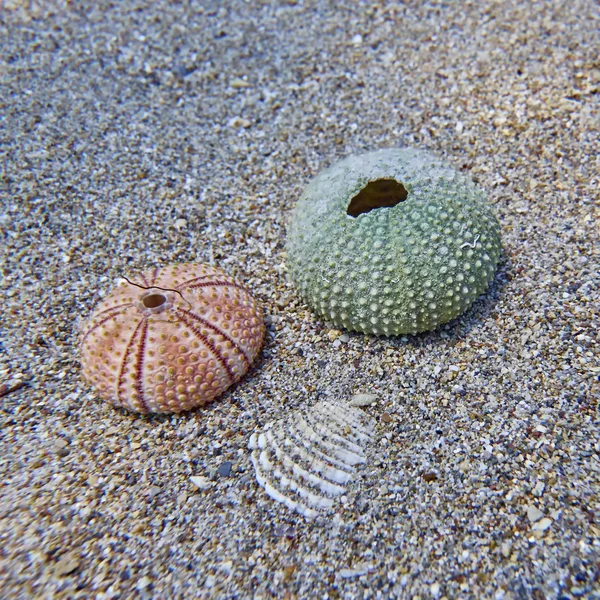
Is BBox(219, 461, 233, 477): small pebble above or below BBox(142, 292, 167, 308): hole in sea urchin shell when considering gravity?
below

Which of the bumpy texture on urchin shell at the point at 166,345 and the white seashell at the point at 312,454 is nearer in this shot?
the white seashell at the point at 312,454

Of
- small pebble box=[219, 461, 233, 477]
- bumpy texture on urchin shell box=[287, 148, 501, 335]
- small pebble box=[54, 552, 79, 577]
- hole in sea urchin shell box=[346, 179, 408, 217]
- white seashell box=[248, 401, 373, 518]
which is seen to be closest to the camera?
small pebble box=[54, 552, 79, 577]

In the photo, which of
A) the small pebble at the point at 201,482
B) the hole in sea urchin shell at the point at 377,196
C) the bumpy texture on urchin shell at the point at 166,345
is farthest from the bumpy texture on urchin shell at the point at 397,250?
the small pebble at the point at 201,482

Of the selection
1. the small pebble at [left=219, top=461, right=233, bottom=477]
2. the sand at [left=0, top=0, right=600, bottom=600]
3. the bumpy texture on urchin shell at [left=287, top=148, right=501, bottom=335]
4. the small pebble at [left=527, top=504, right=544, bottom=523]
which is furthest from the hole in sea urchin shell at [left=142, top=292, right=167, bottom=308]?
the small pebble at [left=527, top=504, right=544, bottom=523]

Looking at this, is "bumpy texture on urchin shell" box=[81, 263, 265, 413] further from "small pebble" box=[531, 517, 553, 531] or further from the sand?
"small pebble" box=[531, 517, 553, 531]

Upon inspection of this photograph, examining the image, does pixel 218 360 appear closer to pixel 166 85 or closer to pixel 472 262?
pixel 472 262

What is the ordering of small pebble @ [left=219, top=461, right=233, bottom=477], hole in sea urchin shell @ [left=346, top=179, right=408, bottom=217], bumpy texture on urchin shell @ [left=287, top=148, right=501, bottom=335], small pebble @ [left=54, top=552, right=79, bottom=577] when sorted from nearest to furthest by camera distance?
small pebble @ [left=54, top=552, right=79, bottom=577], small pebble @ [left=219, top=461, right=233, bottom=477], bumpy texture on urchin shell @ [left=287, top=148, right=501, bottom=335], hole in sea urchin shell @ [left=346, top=179, right=408, bottom=217]

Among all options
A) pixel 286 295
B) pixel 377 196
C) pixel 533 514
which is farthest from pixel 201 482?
pixel 377 196

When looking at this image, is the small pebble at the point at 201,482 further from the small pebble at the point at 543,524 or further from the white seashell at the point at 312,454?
the small pebble at the point at 543,524
